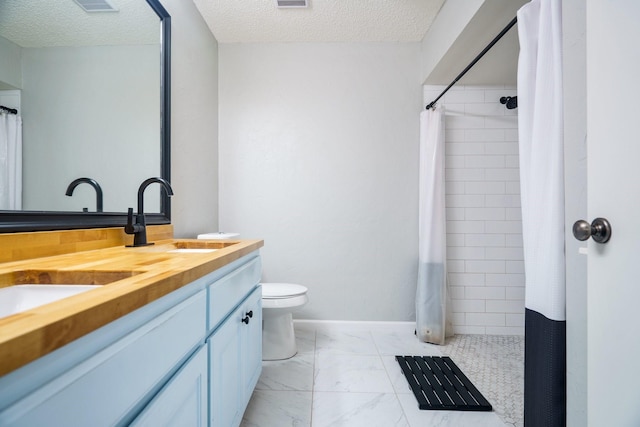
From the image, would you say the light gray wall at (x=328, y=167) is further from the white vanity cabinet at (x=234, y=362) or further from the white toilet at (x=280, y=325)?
the white vanity cabinet at (x=234, y=362)

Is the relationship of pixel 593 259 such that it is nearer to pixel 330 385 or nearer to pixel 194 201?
pixel 330 385

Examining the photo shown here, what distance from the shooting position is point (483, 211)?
102 inches

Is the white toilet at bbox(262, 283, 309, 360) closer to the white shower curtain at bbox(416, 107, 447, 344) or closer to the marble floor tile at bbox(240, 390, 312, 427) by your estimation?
the marble floor tile at bbox(240, 390, 312, 427)

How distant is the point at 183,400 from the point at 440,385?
1.54 metres

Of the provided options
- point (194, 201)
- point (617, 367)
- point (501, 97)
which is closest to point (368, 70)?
point (501, 97)

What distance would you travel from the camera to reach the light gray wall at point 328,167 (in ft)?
8.59

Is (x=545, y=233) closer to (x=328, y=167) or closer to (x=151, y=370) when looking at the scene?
(x=151, y=370)

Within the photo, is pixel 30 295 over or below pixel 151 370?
over

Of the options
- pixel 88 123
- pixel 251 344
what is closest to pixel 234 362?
pixel 251 344

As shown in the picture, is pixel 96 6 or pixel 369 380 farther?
pixel 369 380

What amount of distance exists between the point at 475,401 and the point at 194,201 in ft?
6.92

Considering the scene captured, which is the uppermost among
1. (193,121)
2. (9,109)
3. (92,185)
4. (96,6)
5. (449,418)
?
(96,6)

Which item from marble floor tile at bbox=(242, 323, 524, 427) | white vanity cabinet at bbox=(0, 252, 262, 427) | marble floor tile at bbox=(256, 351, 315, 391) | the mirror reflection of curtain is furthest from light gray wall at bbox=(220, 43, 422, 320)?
the mirror reflection of curtain

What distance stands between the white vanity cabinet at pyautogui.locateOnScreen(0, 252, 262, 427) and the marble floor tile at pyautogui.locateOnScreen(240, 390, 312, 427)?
28cm
